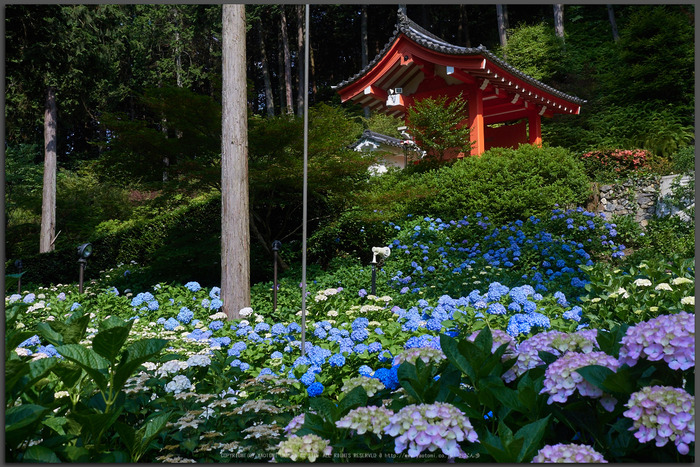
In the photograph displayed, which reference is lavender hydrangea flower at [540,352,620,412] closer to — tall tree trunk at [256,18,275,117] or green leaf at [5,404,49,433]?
green leaf at [5,404,49,433]

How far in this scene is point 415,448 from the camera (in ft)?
3.09

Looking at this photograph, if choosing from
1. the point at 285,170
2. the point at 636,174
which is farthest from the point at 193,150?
the point at 636,174

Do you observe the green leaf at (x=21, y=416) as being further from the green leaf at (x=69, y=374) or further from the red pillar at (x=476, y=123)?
the red pillar at (x=476, y=123)

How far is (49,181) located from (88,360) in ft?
47.6

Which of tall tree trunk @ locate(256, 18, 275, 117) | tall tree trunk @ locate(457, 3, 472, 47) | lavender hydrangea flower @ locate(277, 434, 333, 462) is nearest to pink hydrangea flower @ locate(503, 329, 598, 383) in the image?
lavender hydrangea flower @ locate(277, 434, 333, 462)

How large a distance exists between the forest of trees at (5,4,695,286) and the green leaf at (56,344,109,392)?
5074 mm

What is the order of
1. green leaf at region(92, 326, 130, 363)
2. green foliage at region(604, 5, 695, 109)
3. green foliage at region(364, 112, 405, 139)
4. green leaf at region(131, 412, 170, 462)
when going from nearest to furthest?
green leaf at region(92, 326, 130, 363), green leaf at region(131, 412, 170, 462), green foliage at region(604, 5, 695, 109), green foliage at region(364, 112, 405, 139)

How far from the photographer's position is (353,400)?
4.08 feet

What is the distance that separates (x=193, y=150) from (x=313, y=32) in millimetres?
17049

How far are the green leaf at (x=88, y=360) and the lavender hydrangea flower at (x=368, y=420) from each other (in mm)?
644

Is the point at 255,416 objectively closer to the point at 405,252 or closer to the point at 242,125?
the point at 242,125

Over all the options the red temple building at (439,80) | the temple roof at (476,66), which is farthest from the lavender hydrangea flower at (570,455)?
the red temple building at (439,80)

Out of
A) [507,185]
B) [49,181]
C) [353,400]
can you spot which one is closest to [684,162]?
[507,185]

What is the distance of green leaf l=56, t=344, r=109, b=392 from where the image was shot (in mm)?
1208
